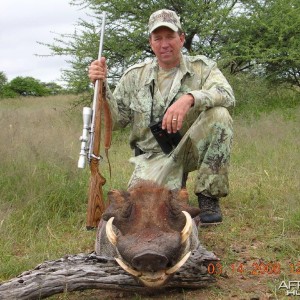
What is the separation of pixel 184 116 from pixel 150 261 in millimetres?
1954

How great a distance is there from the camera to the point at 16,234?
363 centimetres

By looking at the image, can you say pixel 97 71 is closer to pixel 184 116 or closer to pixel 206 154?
pixel 184 116

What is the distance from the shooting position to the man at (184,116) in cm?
380

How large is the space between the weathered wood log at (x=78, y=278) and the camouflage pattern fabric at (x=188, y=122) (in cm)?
125

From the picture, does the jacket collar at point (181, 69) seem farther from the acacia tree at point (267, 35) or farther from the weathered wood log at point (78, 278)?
the acacia tree at point (267, 35)

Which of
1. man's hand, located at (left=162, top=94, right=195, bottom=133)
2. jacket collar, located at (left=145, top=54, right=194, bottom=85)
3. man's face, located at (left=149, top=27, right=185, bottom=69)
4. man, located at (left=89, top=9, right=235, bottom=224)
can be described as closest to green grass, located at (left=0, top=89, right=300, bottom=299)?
man, located at (left=89, top=9, right=235, bottom=224)

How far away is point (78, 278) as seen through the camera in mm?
2469

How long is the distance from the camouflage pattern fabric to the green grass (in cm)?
47

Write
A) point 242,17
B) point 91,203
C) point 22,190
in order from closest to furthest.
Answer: point 91,203
point 22,190
point 242,17

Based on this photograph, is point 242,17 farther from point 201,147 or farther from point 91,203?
point 91,203

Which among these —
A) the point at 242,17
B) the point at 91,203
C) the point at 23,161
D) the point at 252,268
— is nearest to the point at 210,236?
the point at 252,268

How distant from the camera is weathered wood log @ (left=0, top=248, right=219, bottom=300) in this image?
2.41 meters

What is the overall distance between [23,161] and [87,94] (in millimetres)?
6354

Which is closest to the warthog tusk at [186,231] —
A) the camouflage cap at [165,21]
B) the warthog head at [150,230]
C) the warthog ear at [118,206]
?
the warthog head at [150,230]
